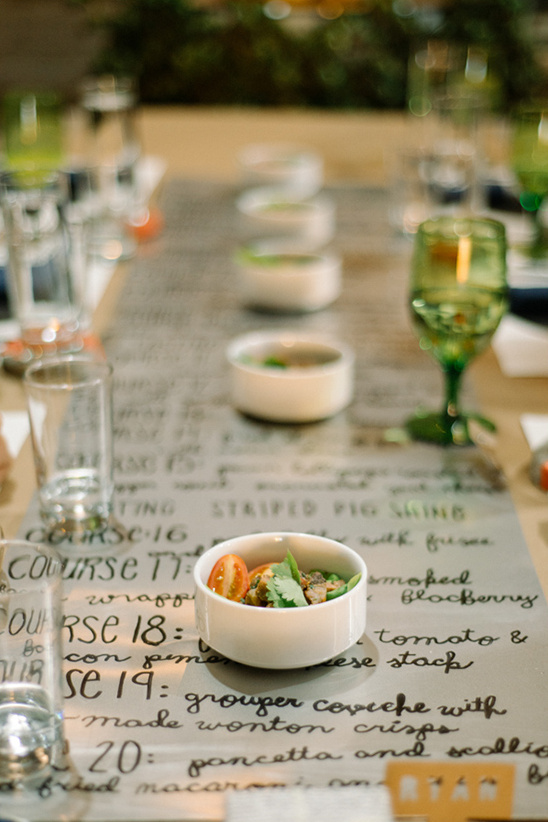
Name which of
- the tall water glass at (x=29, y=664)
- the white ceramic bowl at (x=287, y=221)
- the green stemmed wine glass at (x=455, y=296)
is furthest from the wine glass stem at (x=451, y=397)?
the white ceramic bowl at (x=287, y=221)

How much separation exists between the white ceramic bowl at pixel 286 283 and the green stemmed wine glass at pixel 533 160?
44 centimetres

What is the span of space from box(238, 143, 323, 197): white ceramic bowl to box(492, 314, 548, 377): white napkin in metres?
0.92

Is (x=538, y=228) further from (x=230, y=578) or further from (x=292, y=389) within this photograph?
(x=230, y=578)

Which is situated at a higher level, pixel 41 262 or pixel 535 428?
pixel 41 262

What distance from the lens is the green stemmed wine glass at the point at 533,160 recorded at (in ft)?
6.02

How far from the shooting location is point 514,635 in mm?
793

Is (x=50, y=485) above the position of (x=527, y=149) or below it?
below

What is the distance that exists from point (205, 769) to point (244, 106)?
5338 millimetres

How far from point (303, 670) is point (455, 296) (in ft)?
1.91

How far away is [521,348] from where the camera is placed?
1436 millimetres

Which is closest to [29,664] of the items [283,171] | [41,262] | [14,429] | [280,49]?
[14,429]

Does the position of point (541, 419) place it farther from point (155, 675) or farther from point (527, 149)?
point (527, 149)

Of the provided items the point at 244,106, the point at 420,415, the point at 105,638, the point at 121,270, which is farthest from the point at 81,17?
the point at 105,638

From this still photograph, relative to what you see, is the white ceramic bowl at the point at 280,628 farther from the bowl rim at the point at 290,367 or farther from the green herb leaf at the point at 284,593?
the bowl rim at the point at 290,367
